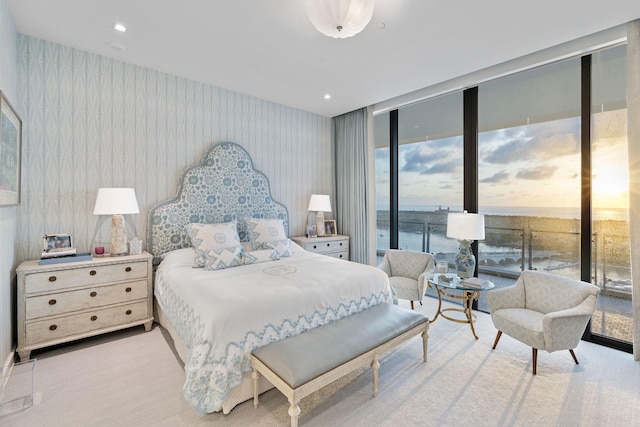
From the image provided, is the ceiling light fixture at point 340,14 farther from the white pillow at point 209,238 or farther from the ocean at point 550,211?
the ocean at point 550,211

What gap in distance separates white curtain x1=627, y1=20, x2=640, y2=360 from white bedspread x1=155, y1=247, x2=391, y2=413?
6.88 ft

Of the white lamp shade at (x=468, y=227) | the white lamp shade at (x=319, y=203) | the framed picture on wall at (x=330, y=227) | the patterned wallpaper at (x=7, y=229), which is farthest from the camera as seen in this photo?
the framed picture on wall at (x=330, y=227)

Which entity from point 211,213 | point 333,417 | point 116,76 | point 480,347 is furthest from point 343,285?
point 116,76

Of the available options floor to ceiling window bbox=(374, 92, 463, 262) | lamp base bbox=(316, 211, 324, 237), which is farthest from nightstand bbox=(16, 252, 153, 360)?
floor to ceiling window bbox=(374, 92, 463, 262)

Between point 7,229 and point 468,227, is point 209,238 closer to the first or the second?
point 7,229

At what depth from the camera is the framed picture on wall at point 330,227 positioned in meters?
5.07

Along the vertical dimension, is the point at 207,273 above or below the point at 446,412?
above

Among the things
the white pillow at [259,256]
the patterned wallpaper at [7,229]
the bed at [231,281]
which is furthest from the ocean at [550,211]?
the patterned wallpaper at [7,229]

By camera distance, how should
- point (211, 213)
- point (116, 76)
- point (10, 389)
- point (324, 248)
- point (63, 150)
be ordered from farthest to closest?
point (324, 248) < point (211, 213) < point (116, 76) < point (63, 150) < point (10, 389)

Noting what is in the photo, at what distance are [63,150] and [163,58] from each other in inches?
54.3

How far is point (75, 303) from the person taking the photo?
2.67 metres

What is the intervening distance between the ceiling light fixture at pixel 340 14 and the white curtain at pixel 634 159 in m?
2.46

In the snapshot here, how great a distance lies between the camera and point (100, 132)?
10.3 ft

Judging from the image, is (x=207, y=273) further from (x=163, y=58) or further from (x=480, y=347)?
(x=480, y=347)
